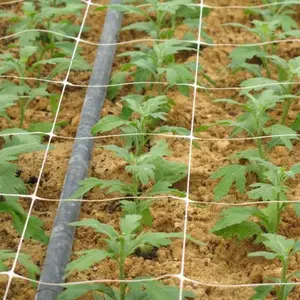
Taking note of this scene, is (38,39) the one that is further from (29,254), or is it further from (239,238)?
(239,238)

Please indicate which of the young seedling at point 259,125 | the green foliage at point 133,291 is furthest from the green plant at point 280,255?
the young seedling at point 259,125

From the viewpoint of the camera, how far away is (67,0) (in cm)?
451

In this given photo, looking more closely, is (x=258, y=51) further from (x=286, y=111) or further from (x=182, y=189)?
(x=182, y=189)

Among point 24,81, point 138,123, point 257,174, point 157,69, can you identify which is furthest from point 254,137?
point 24,81

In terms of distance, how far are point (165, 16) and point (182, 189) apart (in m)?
1.46

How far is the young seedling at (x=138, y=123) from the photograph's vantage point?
359 centimetres

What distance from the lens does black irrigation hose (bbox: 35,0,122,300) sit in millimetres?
3104

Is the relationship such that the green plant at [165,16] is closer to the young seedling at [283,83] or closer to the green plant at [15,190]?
the young seedling at [283,83]

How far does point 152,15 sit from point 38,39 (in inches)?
31.0

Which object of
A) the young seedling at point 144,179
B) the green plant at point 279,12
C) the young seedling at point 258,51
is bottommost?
the green plant at point 279,12

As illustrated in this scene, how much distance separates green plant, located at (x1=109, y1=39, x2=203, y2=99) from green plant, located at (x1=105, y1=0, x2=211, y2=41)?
0.18 meters

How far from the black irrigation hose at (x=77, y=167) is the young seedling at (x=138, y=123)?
0.38ft

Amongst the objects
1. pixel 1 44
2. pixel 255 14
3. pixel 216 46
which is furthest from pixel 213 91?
pixel 1 44

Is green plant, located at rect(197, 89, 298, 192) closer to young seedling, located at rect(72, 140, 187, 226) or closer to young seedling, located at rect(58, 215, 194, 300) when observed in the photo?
young seedling, located at rect(72, 140, 187, 226)
